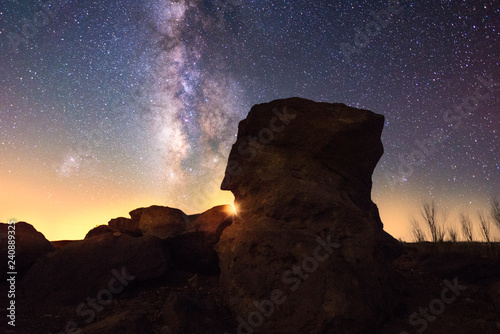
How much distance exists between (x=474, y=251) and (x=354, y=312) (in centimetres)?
589

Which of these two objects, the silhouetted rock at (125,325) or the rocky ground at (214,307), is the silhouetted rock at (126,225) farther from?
the silhouetted rock at (125,325)

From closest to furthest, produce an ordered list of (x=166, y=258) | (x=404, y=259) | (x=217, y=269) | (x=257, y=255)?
1. (x=257, y=255)
2. (x=166, y=258)
3. (x=217, y=269)
4. (x=404, y=259)

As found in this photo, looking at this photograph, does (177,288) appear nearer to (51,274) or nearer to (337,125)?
(51,274)

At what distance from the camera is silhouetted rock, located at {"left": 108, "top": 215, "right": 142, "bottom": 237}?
838 centimetres

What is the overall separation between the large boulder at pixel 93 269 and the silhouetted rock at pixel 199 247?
1.80 ft

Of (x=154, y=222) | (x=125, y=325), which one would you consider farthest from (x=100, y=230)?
(x=125, y=325)

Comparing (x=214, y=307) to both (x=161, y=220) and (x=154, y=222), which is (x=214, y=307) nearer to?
(x=161, y=220)

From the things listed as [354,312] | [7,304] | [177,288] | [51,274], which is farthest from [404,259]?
[7,304]

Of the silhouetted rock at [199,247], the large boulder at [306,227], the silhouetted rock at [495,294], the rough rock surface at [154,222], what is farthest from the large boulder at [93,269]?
the silhouetted rock at [495,294]

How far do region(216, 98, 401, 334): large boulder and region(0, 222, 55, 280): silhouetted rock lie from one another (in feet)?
13.7

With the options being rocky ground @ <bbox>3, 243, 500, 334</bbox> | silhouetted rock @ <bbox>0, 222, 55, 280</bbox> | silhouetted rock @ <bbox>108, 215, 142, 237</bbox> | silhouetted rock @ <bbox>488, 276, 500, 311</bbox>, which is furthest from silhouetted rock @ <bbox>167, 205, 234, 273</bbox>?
silhouetted rock @ <bbox>488, 276, 500, 311</bbox>

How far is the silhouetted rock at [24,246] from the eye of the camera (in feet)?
19.5

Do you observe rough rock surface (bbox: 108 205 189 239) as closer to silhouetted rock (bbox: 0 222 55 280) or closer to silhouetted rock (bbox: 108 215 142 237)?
silhouetted rock (bbox: 108 215 142 237)

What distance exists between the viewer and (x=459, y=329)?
4.02 metres
